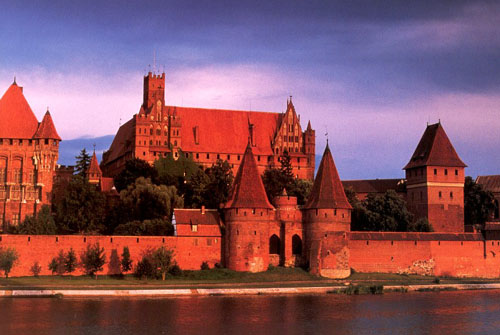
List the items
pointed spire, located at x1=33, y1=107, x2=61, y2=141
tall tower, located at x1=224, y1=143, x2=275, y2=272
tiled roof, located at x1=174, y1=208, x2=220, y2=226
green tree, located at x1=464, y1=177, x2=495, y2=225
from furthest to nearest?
1. green tree, located at x1=464, y1=177, x2=495, y2=225
2. pointed spire, located at x1=33, y1=107, x2=61, y2=141
3. tiled roof, located at x1=174, y1=208, x2=220, y2=226
4. tall tower, located at x1=224, y1=143, x2=275, y2=272

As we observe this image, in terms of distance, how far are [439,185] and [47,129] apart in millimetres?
31793

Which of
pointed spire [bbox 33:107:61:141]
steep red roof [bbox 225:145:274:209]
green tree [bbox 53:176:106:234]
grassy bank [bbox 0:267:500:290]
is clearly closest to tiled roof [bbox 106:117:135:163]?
pointed spire [bbox 33:107:61:141]

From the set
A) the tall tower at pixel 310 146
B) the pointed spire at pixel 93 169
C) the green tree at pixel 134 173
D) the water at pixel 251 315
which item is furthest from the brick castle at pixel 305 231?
the tall tower at pixel 310 146

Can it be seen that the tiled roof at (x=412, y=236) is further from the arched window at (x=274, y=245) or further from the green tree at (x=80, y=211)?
the green tree at (x=80, y=211)

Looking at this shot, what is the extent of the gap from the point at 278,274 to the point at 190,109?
3195 centimetres

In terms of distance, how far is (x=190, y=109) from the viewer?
254 feet

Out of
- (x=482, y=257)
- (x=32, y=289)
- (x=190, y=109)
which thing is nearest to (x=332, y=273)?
(x=482, y=257)

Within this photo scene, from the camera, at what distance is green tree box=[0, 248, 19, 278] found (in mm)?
44906

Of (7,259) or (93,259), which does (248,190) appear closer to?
(93,259)

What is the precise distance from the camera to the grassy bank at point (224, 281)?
44531 mm

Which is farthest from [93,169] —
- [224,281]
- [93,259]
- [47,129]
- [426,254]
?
[426,254]

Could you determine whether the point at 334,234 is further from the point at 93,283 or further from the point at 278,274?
the point at 93,283

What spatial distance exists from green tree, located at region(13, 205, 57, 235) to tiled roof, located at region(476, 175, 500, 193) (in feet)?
158

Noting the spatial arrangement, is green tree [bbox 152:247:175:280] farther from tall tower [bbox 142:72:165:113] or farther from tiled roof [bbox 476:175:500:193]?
tiled roof [bbox 476:175:500:193]
